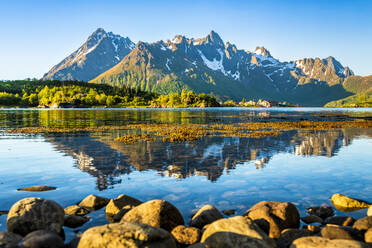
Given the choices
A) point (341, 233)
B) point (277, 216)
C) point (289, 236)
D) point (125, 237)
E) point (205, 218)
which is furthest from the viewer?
point (277, 216)

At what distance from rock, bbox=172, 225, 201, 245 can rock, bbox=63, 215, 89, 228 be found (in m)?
5.16

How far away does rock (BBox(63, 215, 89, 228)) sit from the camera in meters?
13.8

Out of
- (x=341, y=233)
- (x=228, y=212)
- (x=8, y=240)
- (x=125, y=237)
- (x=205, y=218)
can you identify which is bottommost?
(x=228, y=212)

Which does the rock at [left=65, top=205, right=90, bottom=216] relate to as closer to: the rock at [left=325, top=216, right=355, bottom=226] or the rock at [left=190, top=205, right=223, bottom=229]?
the rock at [left=190, top=205, right=223, bottom=229]

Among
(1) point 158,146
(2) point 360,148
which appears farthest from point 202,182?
(2) point 360,148

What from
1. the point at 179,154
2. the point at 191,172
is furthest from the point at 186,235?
the point at 179,154

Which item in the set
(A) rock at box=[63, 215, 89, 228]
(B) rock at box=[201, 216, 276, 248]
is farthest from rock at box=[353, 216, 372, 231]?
(A) rock at box=[63, 215, 89, 228]

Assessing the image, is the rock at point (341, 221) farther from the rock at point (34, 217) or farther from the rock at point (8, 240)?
the rock at point (8, 240)

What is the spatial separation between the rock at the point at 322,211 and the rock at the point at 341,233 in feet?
10.8

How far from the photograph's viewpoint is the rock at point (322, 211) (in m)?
15.1

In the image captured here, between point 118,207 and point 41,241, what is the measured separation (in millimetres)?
5146

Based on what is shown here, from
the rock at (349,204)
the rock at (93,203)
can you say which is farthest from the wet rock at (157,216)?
the rock at (349,204)

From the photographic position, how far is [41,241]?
10.2 meters

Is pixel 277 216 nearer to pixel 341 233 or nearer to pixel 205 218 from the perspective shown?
pixel 341 233
